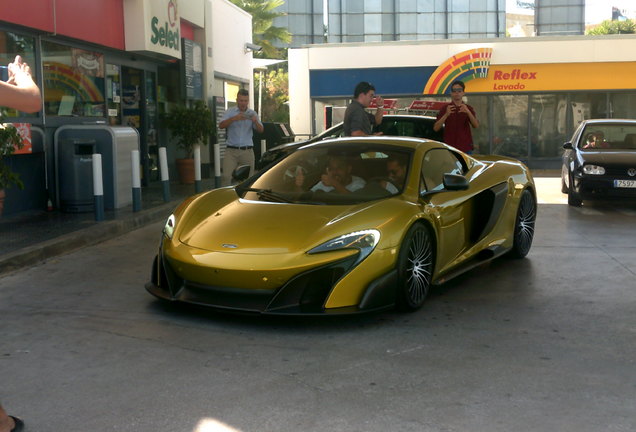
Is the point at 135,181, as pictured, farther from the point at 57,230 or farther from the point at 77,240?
the point at 77,240

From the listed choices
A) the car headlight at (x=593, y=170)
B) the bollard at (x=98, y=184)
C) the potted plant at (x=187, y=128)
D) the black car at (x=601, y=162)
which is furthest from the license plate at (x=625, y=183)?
the potted plant at (x=187, y=128)

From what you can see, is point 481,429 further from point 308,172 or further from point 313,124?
point 313,124

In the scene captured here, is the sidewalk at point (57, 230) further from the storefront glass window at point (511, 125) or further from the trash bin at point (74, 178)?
the storefront glass window at point (511, 125)

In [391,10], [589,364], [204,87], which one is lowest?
[589,364]

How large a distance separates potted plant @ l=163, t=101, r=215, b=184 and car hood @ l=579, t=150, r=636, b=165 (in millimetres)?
7817

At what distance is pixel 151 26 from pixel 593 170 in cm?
818

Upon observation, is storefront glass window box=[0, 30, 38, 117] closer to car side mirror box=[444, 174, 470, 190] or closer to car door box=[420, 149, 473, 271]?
car door box=[420, 149, 473, 271]

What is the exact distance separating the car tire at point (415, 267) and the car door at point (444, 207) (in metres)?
0.18

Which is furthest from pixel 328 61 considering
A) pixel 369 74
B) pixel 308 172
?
pixel 308 172

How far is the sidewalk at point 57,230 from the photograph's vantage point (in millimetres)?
7840

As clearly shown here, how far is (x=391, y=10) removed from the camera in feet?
184

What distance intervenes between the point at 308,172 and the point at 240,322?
61.6 inches

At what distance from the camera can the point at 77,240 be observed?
880 centimetres

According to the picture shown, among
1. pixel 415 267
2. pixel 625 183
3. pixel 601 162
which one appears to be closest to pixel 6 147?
pixel 415 267
